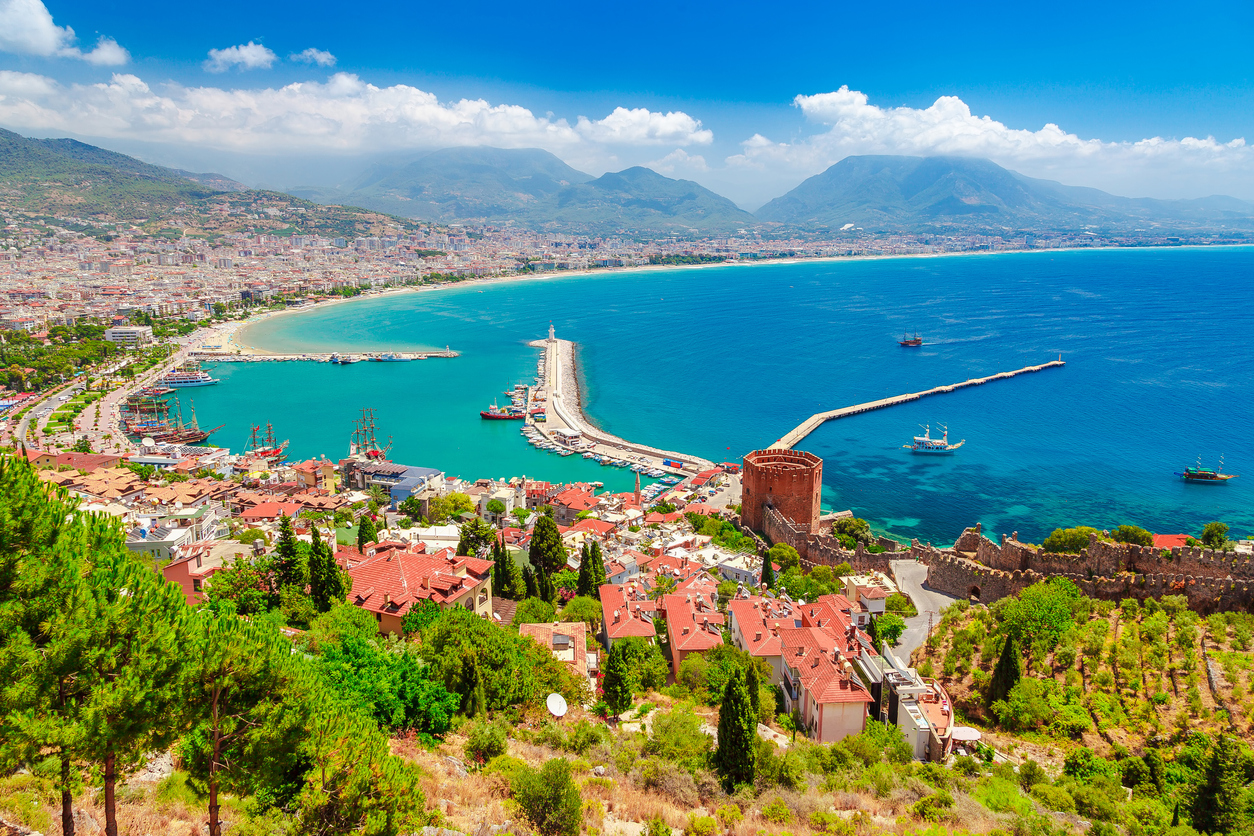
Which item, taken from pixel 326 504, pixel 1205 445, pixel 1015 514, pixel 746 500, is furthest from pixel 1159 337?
pixel 326 504

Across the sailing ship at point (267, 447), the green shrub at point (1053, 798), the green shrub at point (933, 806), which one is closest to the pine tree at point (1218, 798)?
the green shrub at point (1053, 798)

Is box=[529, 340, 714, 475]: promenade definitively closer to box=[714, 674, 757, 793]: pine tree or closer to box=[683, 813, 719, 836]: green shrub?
box=[714, 674, 757, 793]: pine tree

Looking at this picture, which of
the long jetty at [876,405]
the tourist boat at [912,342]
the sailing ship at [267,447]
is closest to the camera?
the sailing ship at [267,447]

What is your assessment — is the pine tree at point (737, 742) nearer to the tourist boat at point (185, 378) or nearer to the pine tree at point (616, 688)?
the pine tree at point (616, 688)

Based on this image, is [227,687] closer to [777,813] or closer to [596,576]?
[777,813]

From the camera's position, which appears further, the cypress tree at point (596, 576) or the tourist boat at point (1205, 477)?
the tourist boat at point (1205, 477)

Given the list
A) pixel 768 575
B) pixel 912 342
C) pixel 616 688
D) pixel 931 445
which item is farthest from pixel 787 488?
pixel 912 342
